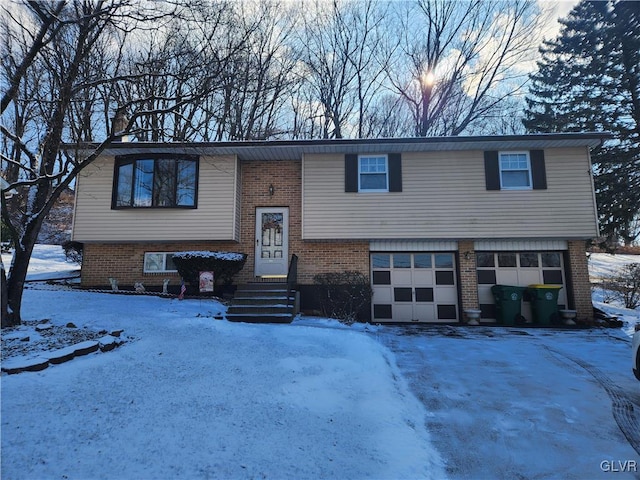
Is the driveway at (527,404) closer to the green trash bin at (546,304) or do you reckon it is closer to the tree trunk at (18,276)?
the green trash bin at (546,304)

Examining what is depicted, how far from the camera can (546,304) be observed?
418 inches

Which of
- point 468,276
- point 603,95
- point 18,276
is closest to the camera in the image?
point 18,276

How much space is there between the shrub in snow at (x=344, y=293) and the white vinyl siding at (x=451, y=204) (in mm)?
1244

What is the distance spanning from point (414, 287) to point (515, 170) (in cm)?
467

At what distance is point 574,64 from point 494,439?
832 inches

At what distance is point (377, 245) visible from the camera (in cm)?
1150

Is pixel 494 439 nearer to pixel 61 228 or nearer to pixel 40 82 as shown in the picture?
pixel 40 82

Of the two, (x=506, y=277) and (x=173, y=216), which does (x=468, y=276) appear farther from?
(x=173, y=216)

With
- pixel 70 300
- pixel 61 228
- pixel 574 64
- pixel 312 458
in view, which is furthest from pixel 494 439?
pixel 61 228

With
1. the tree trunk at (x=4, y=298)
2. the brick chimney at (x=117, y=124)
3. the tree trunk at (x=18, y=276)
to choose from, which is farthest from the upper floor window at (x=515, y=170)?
the tree trunk at (x=4, y=298)

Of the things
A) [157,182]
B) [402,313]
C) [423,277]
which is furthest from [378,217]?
[157,182]

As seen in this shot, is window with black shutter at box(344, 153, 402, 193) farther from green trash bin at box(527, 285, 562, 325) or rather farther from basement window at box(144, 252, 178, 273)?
basement window at box(144, 252, 178, 273)

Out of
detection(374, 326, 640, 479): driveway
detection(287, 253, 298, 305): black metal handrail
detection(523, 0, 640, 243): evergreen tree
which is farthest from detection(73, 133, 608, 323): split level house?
detection(523, 0, 640, 243): evergreen tree

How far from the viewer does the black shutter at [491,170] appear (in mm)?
11023
